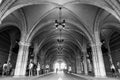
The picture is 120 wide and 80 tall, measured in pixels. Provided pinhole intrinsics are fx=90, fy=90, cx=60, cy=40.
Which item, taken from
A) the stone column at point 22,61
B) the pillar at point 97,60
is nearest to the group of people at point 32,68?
the stone column at point 22,61

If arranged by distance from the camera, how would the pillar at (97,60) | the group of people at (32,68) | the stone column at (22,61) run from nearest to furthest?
the pillar at (97,60)
the stone column at (22,61)
the group of people at (32,68)

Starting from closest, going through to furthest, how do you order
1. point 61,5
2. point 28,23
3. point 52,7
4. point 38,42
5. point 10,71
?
1. point 61,5
2. point 52,7
3. point 28,23
4. point 10,71
5. point 38,42

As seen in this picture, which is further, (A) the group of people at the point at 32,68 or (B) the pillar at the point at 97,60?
(A) the group of people at the point at 32,68

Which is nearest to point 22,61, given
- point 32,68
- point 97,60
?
point 32,68

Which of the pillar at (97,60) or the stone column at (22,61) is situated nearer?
the pillar at (97,60)

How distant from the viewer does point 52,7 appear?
10.9 meters

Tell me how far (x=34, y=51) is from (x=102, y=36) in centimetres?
1323

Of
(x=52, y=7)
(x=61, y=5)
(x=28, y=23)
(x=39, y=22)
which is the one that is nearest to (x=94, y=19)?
(x=61, y=5)

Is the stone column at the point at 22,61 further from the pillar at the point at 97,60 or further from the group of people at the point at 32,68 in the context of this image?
the pillar at the point at 97,60

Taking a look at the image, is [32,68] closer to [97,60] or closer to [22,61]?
[22,61]

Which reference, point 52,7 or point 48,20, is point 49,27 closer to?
point 48,20

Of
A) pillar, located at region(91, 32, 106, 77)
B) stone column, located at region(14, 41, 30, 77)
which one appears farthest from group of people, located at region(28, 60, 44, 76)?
pillar, located at region(91, 32, 106, 77)

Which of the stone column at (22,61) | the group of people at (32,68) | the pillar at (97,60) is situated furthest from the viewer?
the group of people at (32,68)

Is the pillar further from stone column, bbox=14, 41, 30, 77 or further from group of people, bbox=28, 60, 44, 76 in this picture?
stone column, bbox=14, 41, 30, 77
